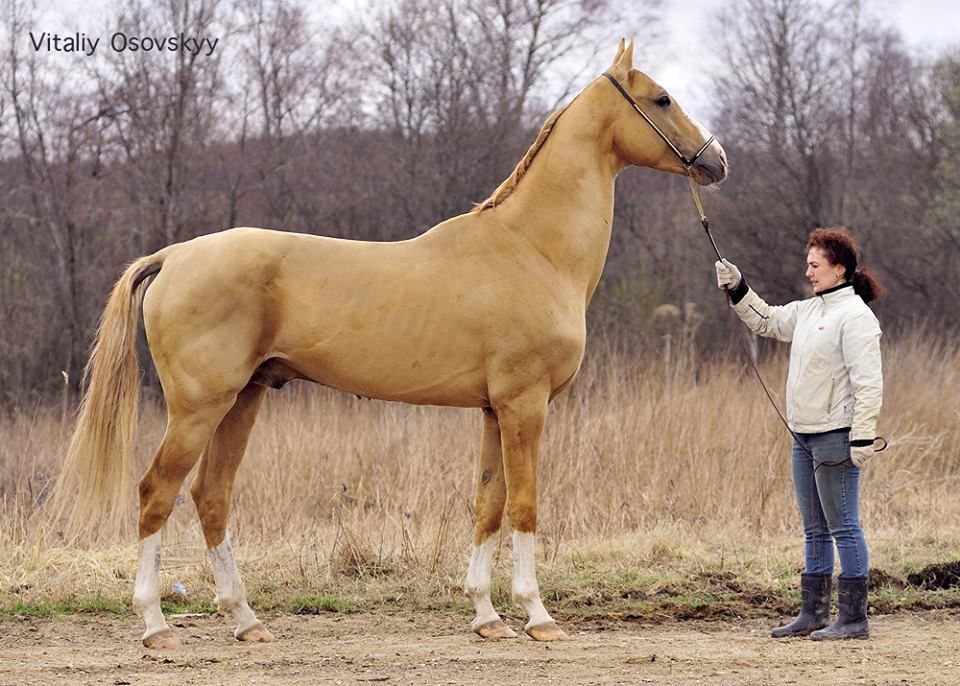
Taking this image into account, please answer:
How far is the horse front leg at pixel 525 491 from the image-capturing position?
5062 mm

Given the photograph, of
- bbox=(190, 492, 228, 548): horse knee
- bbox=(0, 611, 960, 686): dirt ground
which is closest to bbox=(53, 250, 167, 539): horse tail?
bbox=(190, 492, 228, 548): horse knee

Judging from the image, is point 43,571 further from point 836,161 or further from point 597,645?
point 836,161

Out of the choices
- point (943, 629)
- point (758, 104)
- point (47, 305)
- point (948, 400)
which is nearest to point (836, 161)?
point (758, 104)

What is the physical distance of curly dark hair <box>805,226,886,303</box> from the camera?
207 inches

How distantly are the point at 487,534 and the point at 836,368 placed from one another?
5.82ft

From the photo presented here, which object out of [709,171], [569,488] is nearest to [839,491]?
[709,171]

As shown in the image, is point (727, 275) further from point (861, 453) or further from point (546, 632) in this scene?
point (546, 632)

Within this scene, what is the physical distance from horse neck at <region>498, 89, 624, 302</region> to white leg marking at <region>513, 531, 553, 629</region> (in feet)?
3.89

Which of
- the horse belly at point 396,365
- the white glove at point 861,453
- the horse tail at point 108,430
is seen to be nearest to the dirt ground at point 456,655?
the horse tail at point 108,430

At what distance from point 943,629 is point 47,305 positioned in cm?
1473

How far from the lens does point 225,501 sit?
5238 millimetres

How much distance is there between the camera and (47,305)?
17.1 m

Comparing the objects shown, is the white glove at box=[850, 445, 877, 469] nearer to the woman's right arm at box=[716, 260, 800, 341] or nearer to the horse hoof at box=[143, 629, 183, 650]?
the woman's right arm at box=[716, 260, 800, 341]

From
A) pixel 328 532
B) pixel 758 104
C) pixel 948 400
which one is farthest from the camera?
pixel 758 104
